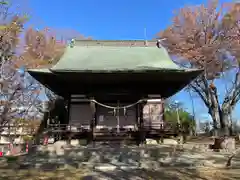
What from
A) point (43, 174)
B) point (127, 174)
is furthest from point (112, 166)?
point (43, 174)

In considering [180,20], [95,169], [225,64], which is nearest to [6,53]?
[95,169]

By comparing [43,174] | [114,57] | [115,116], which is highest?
[114,57]

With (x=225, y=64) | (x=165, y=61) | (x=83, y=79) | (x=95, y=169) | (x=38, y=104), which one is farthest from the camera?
(x=38, y=104)

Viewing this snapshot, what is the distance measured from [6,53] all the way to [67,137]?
5731 mm

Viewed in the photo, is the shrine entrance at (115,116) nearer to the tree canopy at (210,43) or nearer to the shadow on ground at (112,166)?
the shadow on ground at (112,166)

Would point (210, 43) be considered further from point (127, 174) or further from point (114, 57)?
point (127, 174)

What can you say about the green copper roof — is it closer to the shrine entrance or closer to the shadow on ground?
the shrine entrance

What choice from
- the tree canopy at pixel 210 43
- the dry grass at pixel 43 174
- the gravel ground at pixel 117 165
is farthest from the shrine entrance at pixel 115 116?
the tree canopy at pixel 210 43

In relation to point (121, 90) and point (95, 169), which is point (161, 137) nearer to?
point (121, 90)

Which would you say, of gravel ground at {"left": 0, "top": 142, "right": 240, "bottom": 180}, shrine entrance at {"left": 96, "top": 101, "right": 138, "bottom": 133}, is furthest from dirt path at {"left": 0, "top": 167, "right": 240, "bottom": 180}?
shrine entrance at {"left": 96, "top": 101, "right": 138, "bottom": 133}

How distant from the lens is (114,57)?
43.1ft

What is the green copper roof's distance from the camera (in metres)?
10.7

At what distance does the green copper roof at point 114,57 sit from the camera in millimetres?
10703

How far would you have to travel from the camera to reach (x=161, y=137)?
36.6 feet
